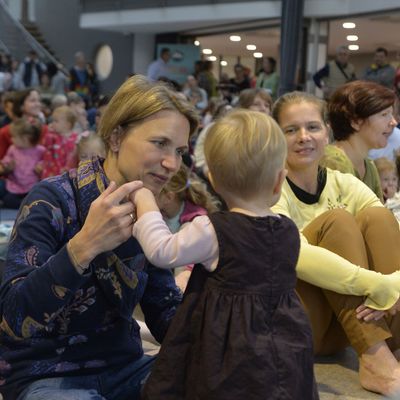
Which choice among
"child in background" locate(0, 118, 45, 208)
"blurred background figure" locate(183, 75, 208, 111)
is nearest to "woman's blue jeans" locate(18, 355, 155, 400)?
"child in background" locate(0, 118, 45, 208)

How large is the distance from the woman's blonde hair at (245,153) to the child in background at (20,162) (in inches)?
212

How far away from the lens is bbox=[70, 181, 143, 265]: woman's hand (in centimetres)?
150

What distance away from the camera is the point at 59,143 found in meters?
6.69

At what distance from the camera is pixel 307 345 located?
1.61 metres

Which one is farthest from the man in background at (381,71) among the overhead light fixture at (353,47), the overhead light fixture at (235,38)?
the overhead light fixture at (235,38)

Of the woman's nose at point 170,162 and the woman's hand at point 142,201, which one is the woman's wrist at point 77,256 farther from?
the woman's nose at point 170,162

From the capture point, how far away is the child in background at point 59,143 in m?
6.59

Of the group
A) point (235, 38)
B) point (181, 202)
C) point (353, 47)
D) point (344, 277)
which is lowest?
point (353, 47)

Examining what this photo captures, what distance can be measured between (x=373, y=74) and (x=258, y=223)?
10095 mm

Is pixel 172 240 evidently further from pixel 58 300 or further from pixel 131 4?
pixel 131 4

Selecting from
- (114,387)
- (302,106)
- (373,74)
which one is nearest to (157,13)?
(373,74)

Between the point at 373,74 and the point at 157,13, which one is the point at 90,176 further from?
the point at 157,13

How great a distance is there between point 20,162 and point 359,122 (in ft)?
14.3

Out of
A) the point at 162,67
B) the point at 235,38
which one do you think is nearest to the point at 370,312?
the point at 162,67
